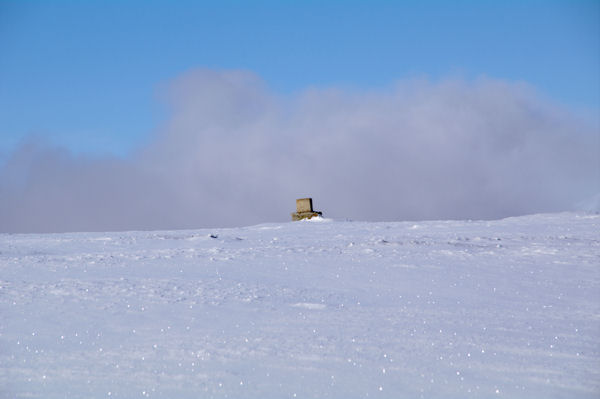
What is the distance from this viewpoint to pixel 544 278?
185 inches

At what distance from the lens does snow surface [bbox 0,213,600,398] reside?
2.33 m

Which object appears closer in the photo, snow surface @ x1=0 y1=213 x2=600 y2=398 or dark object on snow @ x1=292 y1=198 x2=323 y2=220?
snow surface @ x1=0 y1=213 x2=600 y2=398

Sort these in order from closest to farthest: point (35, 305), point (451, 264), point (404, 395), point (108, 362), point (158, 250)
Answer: point (404, 395) < point (108, 362) < point (35, 305) < point (451, 264) < point (158, 250)

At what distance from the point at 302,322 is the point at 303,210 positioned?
34.1 feet

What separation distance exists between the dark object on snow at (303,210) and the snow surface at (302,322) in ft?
23.4

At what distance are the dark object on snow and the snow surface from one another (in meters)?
7.14

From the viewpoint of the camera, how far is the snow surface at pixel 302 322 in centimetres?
233

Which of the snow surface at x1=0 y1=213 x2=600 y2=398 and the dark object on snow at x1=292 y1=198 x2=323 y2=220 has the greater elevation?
the dark object on snow at x1=292 y1=198 x2=323 y2=220

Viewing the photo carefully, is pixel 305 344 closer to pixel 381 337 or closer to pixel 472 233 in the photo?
pixel 381 337

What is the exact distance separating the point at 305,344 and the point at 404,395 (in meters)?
0.68

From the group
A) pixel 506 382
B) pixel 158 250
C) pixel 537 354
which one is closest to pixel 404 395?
pixel 506 382

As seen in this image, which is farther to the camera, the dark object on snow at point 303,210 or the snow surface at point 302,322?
the dark object on snow at point 303,210

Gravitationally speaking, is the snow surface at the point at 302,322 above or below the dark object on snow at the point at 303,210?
below

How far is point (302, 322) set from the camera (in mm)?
3189
